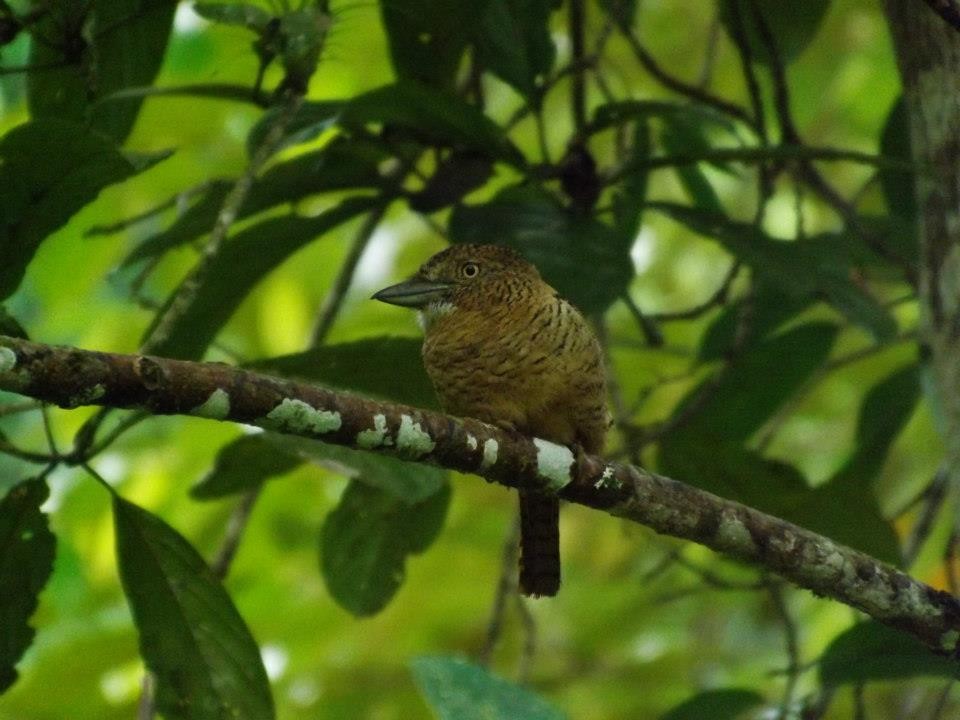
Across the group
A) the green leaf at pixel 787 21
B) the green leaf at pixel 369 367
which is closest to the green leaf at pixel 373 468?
the green leaf at pixel 369 367

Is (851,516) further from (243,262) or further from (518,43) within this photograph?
(243,262)

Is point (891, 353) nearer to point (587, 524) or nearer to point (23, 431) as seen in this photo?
point (587, 524)

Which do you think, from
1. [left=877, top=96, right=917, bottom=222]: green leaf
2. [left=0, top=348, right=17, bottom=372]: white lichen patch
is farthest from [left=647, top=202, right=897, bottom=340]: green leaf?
[left=0, top=348, right=17, bottom=372]: white lichen patch

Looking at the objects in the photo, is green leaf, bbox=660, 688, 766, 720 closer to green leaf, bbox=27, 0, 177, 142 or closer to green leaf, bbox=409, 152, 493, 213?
green leaf, bbox=409, 152, 493, 213

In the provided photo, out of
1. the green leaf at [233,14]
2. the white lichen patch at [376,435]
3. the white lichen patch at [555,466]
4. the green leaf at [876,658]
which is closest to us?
the white lichen patch at [376,435]

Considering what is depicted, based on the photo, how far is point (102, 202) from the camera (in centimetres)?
436

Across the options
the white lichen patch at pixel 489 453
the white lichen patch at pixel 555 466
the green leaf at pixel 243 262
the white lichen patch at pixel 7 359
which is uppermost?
the green leaf at pixel 243 262

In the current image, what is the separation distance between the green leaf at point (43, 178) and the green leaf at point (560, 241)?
903 millimetres

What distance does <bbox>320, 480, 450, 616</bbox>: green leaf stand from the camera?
347 cm

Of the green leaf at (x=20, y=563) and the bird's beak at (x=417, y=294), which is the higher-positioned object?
the bird's beak at (x=417, y=294)

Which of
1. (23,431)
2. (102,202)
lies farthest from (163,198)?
(23,431)

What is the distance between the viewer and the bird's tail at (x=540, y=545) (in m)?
3.03

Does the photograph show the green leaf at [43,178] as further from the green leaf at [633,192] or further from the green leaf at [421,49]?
the green leaf at [633,192]

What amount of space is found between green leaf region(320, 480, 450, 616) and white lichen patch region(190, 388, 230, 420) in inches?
59.2
